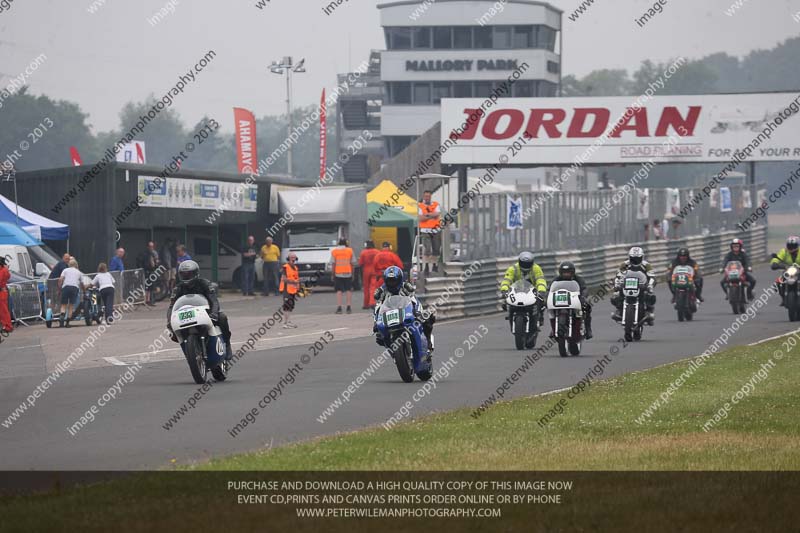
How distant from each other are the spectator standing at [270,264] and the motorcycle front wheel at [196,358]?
74.6ft

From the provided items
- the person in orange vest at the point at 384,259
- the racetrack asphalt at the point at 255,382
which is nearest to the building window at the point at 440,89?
the racetrack asphalt at the point at 255,382

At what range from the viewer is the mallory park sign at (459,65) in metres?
108

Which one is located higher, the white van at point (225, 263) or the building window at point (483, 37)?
the building window at point (483, 37)

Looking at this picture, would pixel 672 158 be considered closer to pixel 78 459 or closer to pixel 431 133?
pixel 431 133

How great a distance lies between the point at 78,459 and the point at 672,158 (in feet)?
132

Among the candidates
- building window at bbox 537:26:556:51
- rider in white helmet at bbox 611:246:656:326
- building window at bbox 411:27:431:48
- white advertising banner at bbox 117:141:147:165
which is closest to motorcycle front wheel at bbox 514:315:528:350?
rider in white helmet at bbox 611:246:656:326

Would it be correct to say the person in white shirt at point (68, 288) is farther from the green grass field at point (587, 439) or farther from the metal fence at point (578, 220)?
the green grass field at point (587, 439)

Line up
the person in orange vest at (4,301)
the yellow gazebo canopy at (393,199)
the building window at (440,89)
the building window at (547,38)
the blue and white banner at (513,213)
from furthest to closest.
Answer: the building window at (547,38) → the building window at (440,89) → the yellow gazebo canopy at (393,199) → the blue and white banner at (513,213) → the person in orange vest at (4,301)

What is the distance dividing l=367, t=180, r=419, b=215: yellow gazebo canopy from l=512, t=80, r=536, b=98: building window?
6374 cm

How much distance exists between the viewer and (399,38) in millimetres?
110062

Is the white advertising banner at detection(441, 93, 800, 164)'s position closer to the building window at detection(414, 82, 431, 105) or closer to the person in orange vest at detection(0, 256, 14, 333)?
the person in orange vest at detection(0, 256, 14, 333)

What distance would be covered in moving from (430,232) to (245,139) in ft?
87.9

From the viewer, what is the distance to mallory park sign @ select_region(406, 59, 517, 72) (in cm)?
10844
